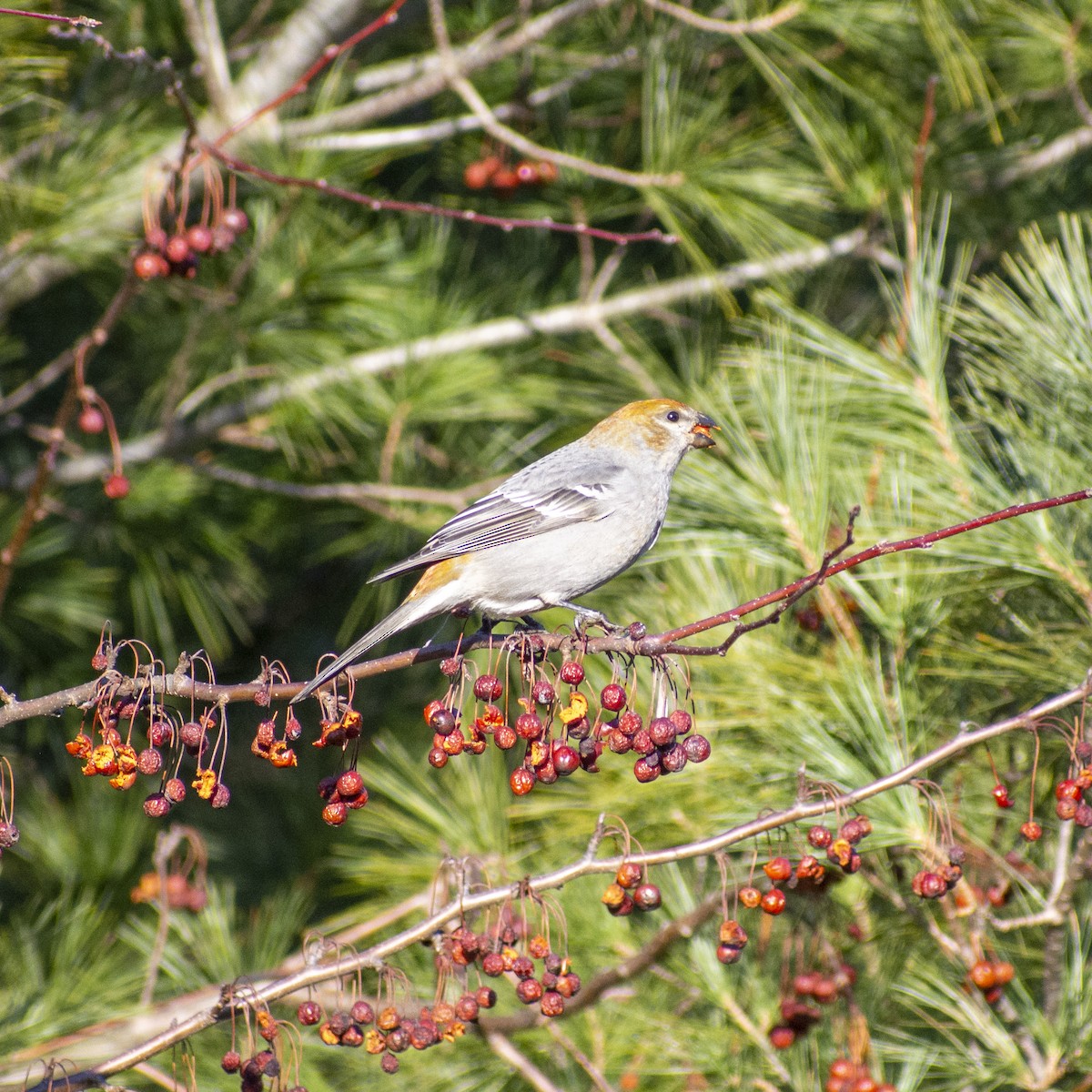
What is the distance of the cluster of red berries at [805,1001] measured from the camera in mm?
3109

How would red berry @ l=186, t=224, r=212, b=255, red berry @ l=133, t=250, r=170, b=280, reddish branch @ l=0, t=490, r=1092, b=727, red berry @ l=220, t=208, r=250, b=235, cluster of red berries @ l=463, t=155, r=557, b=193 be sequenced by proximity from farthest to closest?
cluster of red berries @ l=463, t=155, r=557, b=193 < red berry @ l=220, t=208, r=250, b=235 < red berry @ l=186, t=224, r=212, b=255 < red berry @ l=133, t=250, r=170, b=280 < reddish branch @ l=0, t=490, r=1092, b=727

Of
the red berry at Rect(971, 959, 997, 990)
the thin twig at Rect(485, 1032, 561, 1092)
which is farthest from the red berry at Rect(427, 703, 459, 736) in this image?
the red berry at Rect(971, 959, 997, 990)

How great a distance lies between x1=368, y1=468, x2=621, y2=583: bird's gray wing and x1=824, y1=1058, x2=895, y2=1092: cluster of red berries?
67.5 inches

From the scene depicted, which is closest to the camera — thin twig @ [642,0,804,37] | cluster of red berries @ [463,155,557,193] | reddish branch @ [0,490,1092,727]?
reddish branch @ [0,490,1092,727]

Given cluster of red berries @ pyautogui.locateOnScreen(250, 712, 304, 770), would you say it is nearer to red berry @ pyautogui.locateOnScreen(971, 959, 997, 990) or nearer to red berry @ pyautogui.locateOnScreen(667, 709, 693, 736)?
red berry @ pyautogui.locateOnScreen(667, 709, 693, 736)

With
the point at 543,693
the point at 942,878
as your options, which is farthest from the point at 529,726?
the point at 942,878

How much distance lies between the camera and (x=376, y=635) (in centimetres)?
312

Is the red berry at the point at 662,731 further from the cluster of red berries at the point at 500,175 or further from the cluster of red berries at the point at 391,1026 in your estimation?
the cluster of red berries at the point at 500,175

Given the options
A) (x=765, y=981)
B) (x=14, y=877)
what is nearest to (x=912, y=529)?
(x=765, y=981)

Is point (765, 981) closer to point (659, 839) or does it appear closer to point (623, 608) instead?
point (659, 839)

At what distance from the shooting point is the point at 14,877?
527cm

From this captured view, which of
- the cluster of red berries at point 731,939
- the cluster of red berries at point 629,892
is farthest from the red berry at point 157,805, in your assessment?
the cluster of red berries at point 731,939

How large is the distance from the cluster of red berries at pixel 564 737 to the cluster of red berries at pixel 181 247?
177cm

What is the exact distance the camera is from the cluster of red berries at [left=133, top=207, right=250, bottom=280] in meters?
3.56
